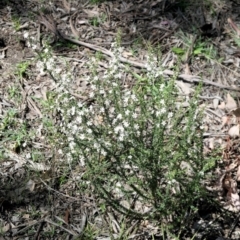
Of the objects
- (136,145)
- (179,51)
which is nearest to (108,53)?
(179,51)

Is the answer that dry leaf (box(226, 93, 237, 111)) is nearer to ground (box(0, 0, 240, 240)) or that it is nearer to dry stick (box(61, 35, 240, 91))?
ground (box(0, 0, 240, 240))

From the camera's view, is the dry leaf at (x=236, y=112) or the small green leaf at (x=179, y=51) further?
the small green leaf at (x=179, y=51)

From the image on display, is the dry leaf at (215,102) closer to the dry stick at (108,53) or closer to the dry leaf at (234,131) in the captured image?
the dry stick at (108,53)

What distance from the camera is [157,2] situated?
418cm

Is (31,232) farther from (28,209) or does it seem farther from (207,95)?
(207,95)

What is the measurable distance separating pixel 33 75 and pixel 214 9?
1.60 metres

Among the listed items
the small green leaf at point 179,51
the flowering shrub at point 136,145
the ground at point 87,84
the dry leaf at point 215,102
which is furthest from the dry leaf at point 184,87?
the flowering shrub at point 136,145

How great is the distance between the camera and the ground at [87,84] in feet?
9.69

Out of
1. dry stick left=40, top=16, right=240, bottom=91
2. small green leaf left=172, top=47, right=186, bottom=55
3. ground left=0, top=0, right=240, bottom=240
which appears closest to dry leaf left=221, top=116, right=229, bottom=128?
ground left=0, top=0, right=240, bottom=240

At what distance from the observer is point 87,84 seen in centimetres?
364

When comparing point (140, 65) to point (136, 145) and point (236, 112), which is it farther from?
point (136, 145)

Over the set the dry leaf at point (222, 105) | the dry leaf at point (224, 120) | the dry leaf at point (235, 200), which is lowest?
the dry leaf at point (235, 200)

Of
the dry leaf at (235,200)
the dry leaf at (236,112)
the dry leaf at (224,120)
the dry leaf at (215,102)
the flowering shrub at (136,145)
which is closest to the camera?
the flowering shrub at (136,145)

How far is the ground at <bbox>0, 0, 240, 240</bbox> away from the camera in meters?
2.95
